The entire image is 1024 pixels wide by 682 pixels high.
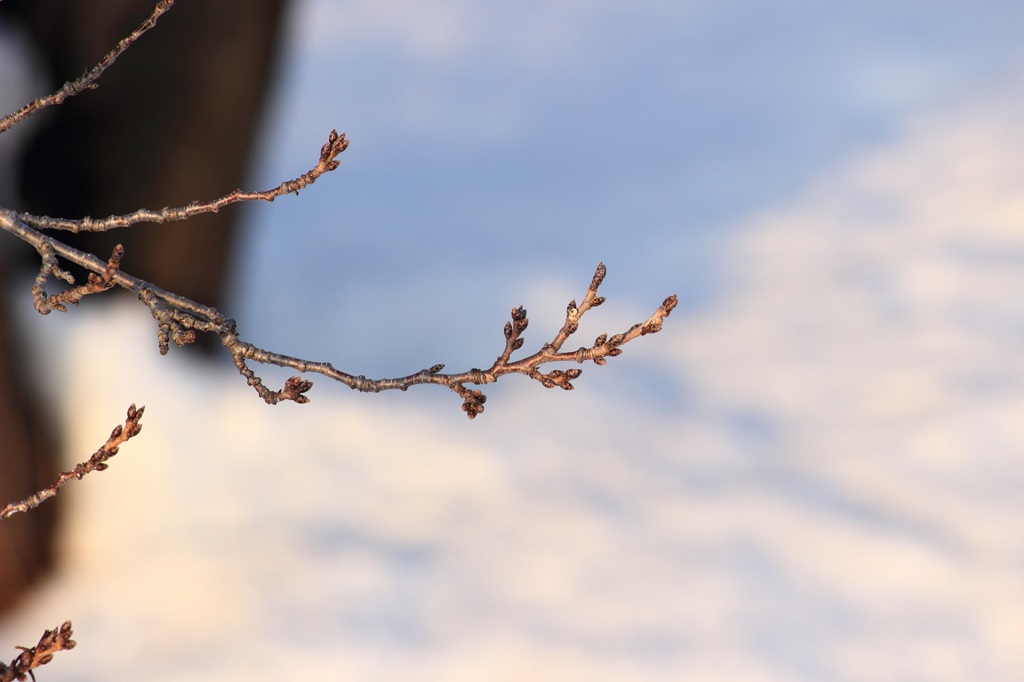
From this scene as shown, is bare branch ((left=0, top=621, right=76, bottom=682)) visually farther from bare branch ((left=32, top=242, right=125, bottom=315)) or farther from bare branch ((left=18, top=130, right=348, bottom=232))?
bare branch ((left=18, top=130, right=348, bottom=232))

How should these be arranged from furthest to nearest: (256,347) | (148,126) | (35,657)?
(148,126)
(256,347)
(35,657)

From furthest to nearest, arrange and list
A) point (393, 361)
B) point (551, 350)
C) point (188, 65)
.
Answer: point (393, 361), point (188, 65), point (551, 350)

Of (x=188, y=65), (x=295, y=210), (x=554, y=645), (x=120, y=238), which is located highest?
(x=295, y=210)

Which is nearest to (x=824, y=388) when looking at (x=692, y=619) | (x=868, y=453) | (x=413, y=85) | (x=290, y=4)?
(x=868, y=453)

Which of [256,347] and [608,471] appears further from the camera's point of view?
[608,471]

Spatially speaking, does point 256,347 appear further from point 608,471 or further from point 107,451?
point 608,471

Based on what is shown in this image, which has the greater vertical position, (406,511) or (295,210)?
(295,210)

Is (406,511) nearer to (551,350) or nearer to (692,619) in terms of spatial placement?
(692,619)

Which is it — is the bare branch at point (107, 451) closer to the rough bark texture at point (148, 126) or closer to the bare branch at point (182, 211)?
the bare branch at point (182, 211)

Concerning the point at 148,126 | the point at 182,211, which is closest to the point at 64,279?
the point at 182,211

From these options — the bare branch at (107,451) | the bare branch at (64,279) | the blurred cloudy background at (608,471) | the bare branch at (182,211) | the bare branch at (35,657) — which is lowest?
the bare branch at (35,657)

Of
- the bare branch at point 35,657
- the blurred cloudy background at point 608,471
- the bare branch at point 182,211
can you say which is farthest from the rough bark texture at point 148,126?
the bare branch at point 35,657
